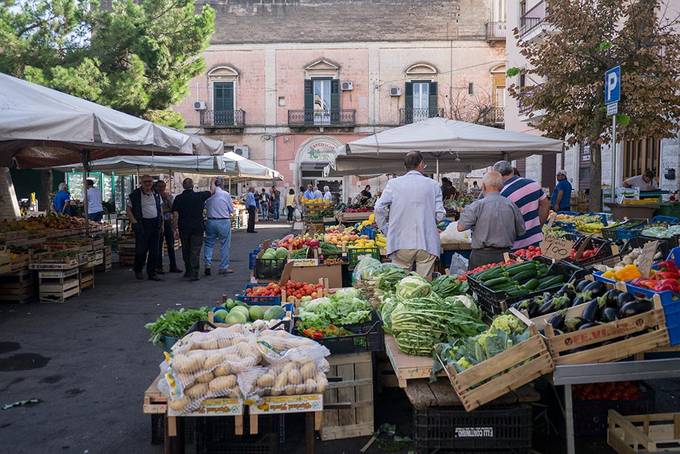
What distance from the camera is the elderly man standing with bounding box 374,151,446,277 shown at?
6.43m

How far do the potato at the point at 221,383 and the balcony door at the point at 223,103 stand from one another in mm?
31622

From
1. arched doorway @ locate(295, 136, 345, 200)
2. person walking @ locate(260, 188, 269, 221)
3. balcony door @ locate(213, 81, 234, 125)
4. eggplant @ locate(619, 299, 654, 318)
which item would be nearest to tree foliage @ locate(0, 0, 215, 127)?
A: person walking @ locate(260, 188, 269, 221)

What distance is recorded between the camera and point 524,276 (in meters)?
4.77

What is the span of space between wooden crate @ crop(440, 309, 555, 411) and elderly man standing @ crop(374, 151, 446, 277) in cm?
316

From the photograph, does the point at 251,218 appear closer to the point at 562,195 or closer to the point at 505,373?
the point at 562,195

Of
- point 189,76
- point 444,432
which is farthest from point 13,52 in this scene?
point 444,432

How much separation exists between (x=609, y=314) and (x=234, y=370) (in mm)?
2137

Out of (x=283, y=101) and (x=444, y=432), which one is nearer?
(x=444, y=432)

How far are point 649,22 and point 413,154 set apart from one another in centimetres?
805

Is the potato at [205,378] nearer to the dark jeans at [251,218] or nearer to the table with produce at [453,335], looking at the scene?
the table with produce at [453,335]

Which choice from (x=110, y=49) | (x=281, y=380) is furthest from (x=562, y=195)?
(x=110, y=49)

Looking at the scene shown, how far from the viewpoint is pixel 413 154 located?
6449 millimetres

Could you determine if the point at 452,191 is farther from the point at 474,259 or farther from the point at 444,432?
the point at 444,432

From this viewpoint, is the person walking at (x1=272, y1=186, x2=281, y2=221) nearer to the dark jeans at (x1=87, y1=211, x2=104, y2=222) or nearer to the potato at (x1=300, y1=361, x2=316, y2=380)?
the dark jeans at (x1=87, y1=211, x2=104, y2=222)
